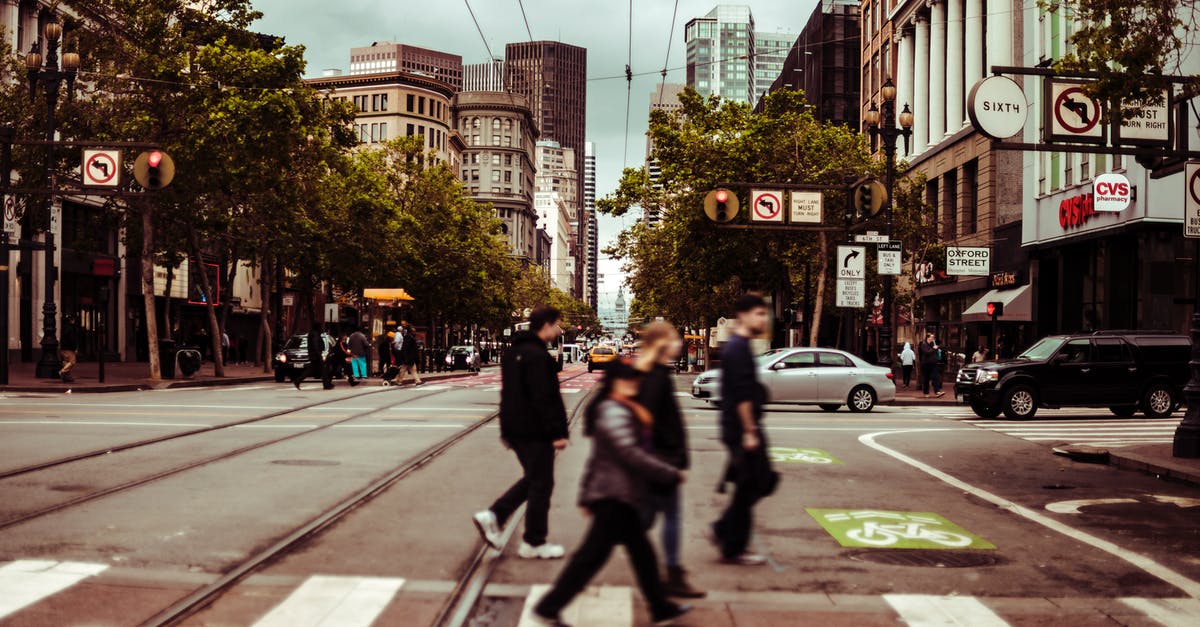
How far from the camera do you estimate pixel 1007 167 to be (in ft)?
140

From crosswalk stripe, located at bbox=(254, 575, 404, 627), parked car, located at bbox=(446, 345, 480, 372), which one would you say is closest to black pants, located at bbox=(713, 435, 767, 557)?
crosswalk stripe, located at bbox=(254, 575, 404, 627)

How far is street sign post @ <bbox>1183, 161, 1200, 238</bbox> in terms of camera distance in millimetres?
14867

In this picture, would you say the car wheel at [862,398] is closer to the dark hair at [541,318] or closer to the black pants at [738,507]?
the black pants at [738,507]

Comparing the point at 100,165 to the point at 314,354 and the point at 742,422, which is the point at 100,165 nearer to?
the point at 314,354

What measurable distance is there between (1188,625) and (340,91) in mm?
127547

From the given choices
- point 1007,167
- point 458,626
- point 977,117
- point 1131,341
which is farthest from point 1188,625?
point 1007,167

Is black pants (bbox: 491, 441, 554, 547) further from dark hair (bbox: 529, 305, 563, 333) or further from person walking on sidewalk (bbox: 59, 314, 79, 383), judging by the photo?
person walking on sidewalk (bbox: 59, 314, 79, 383)

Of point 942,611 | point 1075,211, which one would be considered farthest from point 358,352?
point 942,611

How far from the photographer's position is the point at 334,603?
268 inches

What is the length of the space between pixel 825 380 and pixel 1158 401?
726 cm

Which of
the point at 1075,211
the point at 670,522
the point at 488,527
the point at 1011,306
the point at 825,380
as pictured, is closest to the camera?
the point at 670,522

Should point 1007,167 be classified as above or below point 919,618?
above

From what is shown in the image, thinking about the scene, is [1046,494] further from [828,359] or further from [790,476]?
[828,359]

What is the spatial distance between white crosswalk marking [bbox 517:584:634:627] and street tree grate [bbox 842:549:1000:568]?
2336 mm
